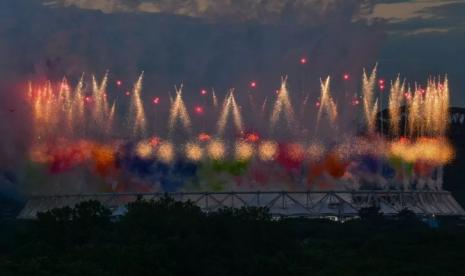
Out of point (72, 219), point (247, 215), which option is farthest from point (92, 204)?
point (247, 215)

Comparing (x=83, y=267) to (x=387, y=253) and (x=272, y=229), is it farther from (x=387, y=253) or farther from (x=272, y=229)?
(x=387, y=253)

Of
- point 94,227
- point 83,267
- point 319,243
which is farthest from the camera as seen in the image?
point 319,243

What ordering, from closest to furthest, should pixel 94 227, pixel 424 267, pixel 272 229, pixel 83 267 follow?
pixel 83 267
pixel 424 267
pixel 272 229
pixel 94 227

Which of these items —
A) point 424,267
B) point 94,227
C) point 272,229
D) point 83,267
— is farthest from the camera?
point 94,227

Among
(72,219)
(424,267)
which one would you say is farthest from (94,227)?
(424,267)

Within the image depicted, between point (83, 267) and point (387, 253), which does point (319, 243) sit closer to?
point (387, 253)

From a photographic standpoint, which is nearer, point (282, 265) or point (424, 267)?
point (282, 265)

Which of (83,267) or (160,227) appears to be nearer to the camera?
(83,267)

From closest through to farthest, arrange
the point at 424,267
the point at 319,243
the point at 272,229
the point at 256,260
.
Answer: the point at 256,260 → the point at 424,267 → the point at 272,229 → the point at 319,243
